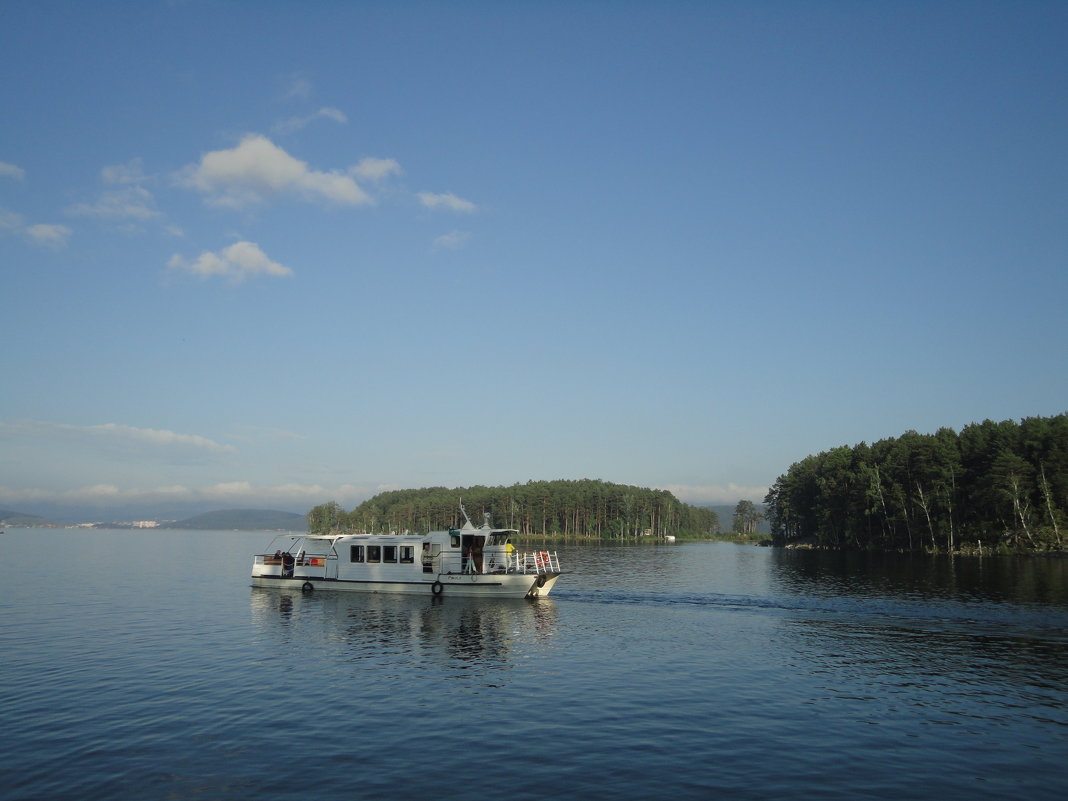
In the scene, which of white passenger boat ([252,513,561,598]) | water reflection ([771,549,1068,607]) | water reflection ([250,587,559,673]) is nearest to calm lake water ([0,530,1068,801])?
water reflection ([250,587,559,673])

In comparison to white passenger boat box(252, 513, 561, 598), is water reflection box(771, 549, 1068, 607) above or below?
below

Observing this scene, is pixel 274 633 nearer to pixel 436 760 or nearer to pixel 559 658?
pixel 559 658

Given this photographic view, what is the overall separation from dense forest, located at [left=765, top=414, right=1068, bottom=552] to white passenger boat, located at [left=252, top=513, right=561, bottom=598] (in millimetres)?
86006

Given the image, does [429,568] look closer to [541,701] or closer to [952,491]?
[541,701]

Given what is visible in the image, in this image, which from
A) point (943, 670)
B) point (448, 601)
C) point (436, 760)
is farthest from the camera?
point (448, 601)

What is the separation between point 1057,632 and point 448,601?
42.8m

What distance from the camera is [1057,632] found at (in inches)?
1587

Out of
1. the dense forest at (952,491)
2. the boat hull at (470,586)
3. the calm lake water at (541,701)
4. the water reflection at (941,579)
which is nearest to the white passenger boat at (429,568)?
the boat hull at (470,586)

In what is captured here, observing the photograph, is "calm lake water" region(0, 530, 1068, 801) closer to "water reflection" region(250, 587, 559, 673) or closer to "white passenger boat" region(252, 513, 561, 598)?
"water reflection" region(250, 587, 559, 673)

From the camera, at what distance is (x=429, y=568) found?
61219 millimetres

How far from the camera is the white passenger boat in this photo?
5909 centimetres

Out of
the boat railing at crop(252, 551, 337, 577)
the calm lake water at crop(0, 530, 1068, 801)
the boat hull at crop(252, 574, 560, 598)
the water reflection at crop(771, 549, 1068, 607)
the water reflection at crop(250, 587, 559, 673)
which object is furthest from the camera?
the boat railing at crop(252, 551, 337, 577)

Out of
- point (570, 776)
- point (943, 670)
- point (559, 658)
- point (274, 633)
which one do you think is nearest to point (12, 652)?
point (274, 633)

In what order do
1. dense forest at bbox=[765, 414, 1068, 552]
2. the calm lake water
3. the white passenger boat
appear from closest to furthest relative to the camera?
the calm lake water, the white passenger boat, dense forest at bbox=[765, 414, 1068, 552]
